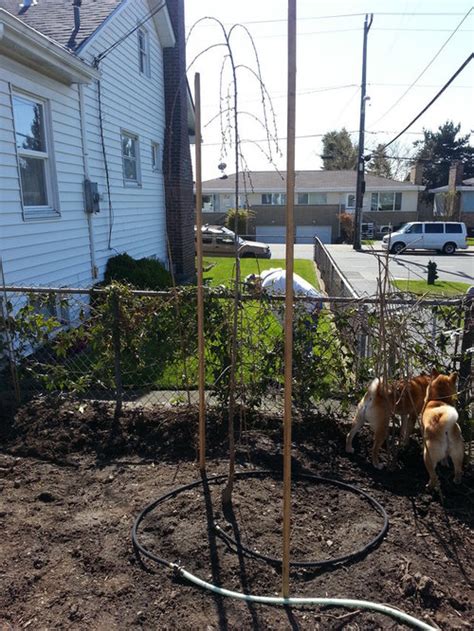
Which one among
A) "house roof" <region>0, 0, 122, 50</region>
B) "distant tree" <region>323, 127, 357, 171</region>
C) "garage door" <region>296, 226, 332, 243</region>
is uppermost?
"distant tree" <region>323, 127, 357, 171</region>

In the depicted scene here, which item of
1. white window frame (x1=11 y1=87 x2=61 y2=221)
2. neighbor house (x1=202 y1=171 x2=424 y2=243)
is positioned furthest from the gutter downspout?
neighbor house (x1=202 y1=171 x2=424 y2=243)

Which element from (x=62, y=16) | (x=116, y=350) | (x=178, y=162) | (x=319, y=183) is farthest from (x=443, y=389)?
(x=319, y=183)

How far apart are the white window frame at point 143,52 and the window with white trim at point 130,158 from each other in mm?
1751

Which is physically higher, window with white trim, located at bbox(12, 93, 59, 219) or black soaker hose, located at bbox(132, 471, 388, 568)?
window with white trim, located at bbox(12, 93, 59, 219)

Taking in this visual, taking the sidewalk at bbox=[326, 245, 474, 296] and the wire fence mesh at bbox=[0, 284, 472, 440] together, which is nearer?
the wire fence mesh at bbox=[0, 284, 472, 440]

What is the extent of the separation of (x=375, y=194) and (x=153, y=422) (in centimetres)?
4135

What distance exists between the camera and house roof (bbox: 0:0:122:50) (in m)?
8.45

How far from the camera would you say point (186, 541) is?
2.74 meters

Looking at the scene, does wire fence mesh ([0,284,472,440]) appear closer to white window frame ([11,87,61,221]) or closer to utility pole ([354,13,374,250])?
white window frame ([11,87,61,221])

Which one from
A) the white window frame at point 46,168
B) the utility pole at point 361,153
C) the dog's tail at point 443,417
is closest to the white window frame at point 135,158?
the white window frame at point 46,168

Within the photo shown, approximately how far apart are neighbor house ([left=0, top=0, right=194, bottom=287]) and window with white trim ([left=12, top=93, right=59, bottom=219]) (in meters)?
0.02

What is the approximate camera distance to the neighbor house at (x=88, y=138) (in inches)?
253

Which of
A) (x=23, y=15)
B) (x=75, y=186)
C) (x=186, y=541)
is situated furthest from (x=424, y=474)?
(x=23, y=15)

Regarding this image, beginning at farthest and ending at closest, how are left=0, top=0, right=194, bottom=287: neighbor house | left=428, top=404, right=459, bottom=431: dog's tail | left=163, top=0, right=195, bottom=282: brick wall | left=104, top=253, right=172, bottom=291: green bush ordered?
left=163, top=0, right=195, bottom=282: brick wall, left=104, top=253, right=172, bottom=291: green bush, left=0, top=0, right=194, bottom=287: neighbor house, left=428, top=404, right=459, bottom=431: dog's tail
